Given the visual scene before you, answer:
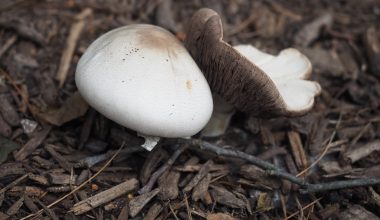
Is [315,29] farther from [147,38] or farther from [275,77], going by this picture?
[147,38]

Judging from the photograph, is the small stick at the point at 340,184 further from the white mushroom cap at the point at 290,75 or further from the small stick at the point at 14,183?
the small stick at the point at 14,183

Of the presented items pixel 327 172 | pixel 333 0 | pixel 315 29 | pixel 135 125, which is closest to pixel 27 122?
pixel 135 125

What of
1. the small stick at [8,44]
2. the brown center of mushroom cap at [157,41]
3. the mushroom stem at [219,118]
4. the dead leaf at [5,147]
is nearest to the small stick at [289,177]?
the mushroom stem at [219,118]

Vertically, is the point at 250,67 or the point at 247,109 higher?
the point at 250,67

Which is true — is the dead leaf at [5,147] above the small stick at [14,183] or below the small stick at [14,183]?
above

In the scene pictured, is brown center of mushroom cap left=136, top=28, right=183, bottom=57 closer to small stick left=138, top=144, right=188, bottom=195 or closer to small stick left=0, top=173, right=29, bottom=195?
small stick left=138, top=144, right=188, bottom=195
